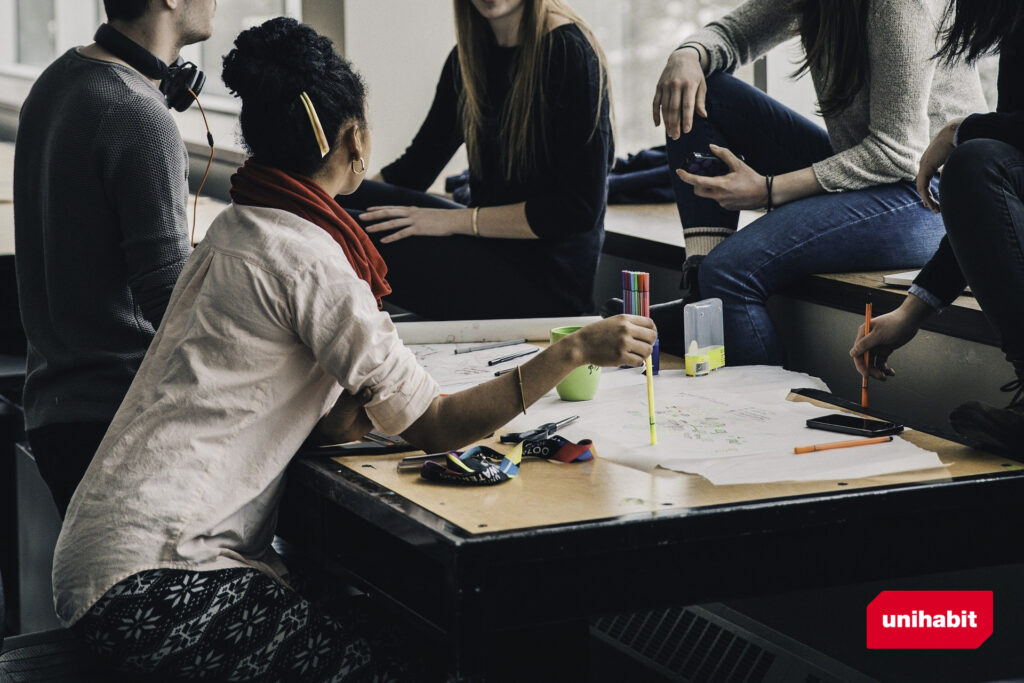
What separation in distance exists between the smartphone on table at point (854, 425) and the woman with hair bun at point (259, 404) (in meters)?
0.24

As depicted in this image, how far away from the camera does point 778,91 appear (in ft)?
11.1

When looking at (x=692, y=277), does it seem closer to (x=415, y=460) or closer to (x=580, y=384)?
(x=580, y=384)

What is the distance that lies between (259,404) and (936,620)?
110 centimetres

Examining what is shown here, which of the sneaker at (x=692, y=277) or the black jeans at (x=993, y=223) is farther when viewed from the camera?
the sneaker at (x=692, y=277)

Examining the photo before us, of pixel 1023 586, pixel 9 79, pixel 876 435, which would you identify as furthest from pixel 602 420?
pixel 9 79

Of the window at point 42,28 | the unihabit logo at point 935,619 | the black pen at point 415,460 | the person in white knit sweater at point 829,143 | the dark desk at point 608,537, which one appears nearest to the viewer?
the dark desk at point 608,537

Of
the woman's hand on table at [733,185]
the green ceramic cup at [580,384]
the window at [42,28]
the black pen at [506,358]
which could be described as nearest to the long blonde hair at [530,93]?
the woman's hand on table at [733,185]

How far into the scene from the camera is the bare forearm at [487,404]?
1.26 meters

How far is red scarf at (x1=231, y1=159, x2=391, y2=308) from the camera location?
1.26 meters

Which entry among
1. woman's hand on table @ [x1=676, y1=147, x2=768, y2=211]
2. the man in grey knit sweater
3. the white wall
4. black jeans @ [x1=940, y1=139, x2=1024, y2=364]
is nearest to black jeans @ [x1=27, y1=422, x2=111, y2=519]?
the man in grey knit sweater

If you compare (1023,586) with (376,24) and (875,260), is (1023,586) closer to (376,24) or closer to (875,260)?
(875,260)

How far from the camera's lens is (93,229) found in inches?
62.6

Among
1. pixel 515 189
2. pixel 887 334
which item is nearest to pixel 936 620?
pixel 887 334

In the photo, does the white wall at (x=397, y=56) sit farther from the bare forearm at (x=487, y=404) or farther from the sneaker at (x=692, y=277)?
the bare forearm at (x=487, y=404)
